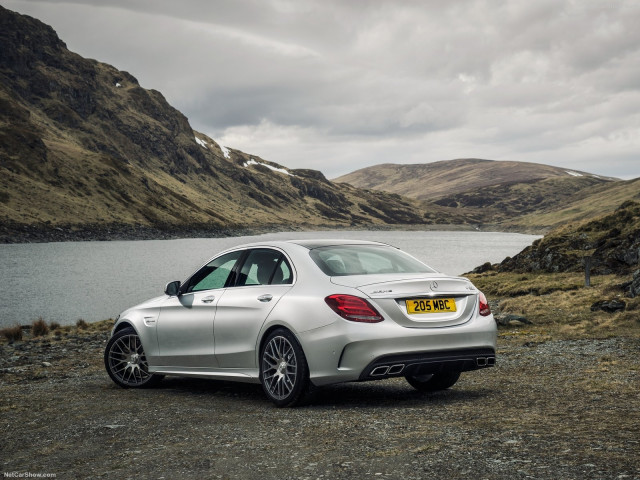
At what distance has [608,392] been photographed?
8.03 m

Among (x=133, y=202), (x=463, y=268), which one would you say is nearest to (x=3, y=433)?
(x=463, y=268)

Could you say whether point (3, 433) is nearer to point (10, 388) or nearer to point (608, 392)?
point (10, 388)

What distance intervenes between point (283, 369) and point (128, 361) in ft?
11.3

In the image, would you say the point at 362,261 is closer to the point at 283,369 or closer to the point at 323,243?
the point at 323,243

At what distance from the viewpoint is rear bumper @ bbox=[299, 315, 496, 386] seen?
7.00 meters

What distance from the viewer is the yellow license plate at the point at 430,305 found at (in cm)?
727

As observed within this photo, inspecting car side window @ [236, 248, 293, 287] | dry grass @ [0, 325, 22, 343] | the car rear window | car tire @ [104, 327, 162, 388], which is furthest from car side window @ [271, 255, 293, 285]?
dry grass @ [0, 325, 22, 343]

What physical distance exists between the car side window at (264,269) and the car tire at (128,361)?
2.39 meters

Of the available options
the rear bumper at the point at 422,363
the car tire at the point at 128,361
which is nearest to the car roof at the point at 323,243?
the rear bumper at the point at 422,363

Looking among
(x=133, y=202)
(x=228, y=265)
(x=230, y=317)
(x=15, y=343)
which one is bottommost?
(x=15, y=343)

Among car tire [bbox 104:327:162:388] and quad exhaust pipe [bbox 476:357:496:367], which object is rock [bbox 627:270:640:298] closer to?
quad exhaust pipe [bbox 476:357:496:367]

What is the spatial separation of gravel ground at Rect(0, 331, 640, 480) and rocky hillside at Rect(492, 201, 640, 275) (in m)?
21.6

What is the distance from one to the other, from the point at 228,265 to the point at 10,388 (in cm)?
496

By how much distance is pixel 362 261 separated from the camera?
326 inches
